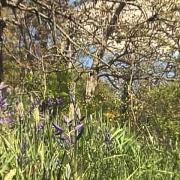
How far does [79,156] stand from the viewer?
2.46 metres

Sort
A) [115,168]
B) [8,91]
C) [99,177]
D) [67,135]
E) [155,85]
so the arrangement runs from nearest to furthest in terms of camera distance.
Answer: [67,135] → [99,177] → [115,168] → [8,91] → [155,85]

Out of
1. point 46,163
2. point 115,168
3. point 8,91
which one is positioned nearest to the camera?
point 46,163

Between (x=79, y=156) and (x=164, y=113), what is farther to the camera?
(x=164, y=113)

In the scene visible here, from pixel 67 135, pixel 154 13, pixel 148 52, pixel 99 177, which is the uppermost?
pixel 154 13

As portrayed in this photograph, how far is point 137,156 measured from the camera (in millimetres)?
3059

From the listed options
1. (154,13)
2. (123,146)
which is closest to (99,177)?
(123,146)

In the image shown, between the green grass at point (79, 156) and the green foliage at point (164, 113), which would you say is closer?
the green grass at point (79, 156)

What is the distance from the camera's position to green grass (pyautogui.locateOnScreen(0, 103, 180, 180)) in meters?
2.10

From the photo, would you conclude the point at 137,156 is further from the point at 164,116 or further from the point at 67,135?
the point at 164,116

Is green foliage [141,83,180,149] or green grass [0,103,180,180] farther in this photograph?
green foliage [141,83,180,149]

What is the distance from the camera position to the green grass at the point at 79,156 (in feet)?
6.89

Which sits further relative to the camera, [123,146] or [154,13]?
[154,13]

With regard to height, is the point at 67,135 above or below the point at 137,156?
above

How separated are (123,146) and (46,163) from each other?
1.11 meters
